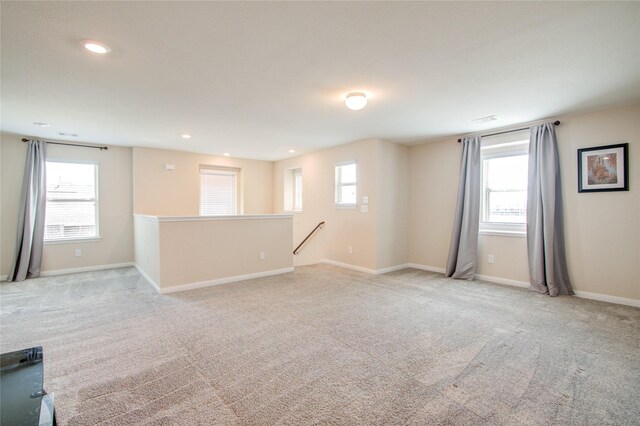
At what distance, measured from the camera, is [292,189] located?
25.5 ft

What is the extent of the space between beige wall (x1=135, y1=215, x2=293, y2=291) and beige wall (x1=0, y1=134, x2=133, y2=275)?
75 cm

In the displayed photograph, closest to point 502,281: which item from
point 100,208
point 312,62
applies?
point 312,62

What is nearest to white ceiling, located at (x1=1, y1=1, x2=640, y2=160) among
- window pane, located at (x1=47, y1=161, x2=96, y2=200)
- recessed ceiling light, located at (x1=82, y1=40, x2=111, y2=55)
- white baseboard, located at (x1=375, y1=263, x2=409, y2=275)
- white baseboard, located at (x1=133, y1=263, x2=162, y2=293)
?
recessed ceiling light, located at (x1=82, y1=40, x2=111, y2=55)

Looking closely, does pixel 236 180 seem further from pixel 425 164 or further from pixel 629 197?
pixel 629 197

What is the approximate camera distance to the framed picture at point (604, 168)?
367 cm

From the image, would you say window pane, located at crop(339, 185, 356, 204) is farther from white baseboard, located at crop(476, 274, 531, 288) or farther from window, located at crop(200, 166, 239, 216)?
window, located at crop(200, 166, 239, 216)

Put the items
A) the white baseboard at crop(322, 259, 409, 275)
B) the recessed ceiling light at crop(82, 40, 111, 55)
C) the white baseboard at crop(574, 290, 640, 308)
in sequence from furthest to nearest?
the white baseboard at crop(322, 259, 409, 275)
the white baseboard at crop(574, 290, 640, 308)
the recessed ceiling light at crop(82, 40, 111, 55)

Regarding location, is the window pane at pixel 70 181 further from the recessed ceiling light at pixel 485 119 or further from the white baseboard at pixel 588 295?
the white baseboard at pixel 588 295

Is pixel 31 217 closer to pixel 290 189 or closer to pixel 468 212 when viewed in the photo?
pixel 290 189

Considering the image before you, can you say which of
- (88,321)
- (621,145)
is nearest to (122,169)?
(88,321)

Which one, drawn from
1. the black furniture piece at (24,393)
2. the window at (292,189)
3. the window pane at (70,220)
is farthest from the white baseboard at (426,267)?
the window pane at (70,220)

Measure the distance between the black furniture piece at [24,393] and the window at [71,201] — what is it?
5.17 meters

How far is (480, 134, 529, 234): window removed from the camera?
4.58 metres

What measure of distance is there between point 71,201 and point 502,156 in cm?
794
